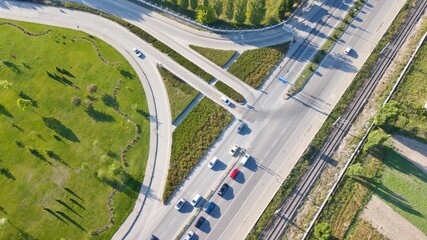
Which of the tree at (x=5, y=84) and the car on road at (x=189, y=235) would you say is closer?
the car on road at (x=189, y=235)

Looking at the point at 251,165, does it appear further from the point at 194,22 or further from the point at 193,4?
the point at 193,4

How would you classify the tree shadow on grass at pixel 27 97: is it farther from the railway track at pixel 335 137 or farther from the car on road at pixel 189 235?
the railway track at pixel 335 137

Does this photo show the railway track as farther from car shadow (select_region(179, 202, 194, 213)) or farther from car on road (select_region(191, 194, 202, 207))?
car shadow (select_region(179, 202, 194, 213))

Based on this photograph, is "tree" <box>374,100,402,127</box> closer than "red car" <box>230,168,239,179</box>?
No

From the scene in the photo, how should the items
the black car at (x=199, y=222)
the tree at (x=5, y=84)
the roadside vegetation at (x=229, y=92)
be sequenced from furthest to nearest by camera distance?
→ 1. the roadside vegetation at (x=229, y=92)
2. the tree at (x=5, y=84)
3. the black car at (x=199, y=222)

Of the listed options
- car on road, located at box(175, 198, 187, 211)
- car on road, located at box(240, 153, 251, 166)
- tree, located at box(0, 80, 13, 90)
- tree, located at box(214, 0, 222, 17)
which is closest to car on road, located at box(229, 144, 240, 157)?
car on road, located at box(240, 153, 251, 166)

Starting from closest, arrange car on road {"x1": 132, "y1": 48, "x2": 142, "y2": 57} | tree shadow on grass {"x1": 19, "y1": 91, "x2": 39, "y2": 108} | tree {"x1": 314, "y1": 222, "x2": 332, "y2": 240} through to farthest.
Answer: tree {"x1": 314, "y1": 222, "x2": 332, "y2": 240}
tree shadow on grass {"x1": 19, "y1": 91, "x2": 39, "y2": 108}
car on road {"x1": 132, "y1": 48, "x2": 142, "y2": 57}

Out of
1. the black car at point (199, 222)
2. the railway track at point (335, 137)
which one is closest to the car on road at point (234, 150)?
the railway track at point (335, 137)
